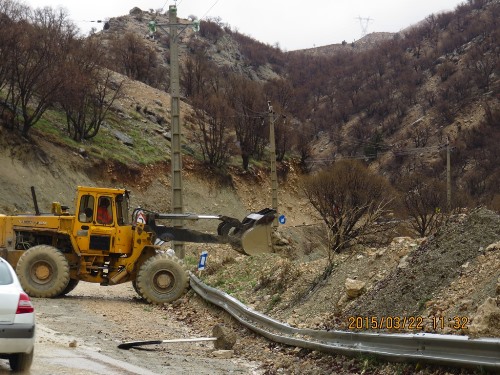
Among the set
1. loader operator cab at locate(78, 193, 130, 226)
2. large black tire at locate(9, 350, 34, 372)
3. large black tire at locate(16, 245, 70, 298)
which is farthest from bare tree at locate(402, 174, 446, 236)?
large black tire at locate(9, 350, 34, 372)

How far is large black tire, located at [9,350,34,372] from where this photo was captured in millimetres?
9562

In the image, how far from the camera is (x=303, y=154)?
7106 cm

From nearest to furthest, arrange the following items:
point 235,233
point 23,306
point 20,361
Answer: point 23,306
point 20,361
point 235,233

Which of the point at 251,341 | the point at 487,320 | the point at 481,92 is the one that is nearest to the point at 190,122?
the point at 481,92

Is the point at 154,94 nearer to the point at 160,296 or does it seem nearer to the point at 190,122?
the point at 190,122

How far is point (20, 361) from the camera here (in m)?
9.59

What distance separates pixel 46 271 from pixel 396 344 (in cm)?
1188

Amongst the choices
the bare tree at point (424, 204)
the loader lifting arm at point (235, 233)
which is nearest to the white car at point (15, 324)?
the loader lifting arm at point (235, 233)

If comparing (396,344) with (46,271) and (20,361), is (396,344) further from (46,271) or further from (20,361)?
(46,271)

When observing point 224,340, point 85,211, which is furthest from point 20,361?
point 85,211

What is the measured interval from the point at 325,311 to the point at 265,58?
378 ft

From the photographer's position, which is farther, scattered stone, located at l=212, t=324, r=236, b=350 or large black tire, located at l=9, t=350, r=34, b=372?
scattered stone, located at l=212, t=324, r=236, b=350

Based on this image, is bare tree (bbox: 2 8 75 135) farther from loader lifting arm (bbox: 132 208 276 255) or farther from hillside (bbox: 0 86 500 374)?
loader lifting arm (bbox: 132 208 276 255)

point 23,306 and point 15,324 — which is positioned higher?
point 23,306
